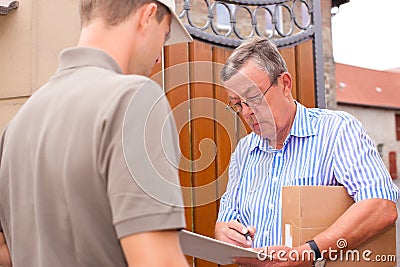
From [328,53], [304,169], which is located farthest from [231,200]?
[328,53]

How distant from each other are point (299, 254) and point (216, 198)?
963 millimetres

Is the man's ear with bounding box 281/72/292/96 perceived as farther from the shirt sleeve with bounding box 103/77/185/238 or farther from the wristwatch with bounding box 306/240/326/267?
the shirt sleeve with bounding box 103/77/185/238

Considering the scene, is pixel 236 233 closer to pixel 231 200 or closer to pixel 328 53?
pixel 231 200

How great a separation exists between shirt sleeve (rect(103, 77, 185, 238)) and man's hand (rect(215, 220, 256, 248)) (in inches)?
40.8

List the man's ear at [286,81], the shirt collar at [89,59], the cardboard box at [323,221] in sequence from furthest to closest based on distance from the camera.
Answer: the man's ear at [286,81] → the cardboard box at [323,221] → the shirt collar at [89,59]

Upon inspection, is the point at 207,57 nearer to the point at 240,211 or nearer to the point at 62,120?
the point at 240,211

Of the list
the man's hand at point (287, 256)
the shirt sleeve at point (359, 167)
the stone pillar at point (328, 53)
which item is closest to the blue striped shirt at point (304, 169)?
the shirt sleeve at point (359, 167)

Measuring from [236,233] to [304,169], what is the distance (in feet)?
1.10

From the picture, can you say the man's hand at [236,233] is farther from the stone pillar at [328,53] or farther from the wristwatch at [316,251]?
the stone pillar at [328,53]

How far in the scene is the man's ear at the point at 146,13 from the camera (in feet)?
3.24

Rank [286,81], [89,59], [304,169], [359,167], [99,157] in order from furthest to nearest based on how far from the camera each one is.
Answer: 1. [286,81]
2. [304,169]
3. [359,167]
4. [89,59]
5. [99,157]

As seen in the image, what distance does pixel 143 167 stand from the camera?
80cm

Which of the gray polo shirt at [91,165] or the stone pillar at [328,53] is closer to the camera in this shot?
the gray polo shirt at [91,165]

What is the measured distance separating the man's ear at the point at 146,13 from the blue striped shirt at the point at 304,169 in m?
0.95
